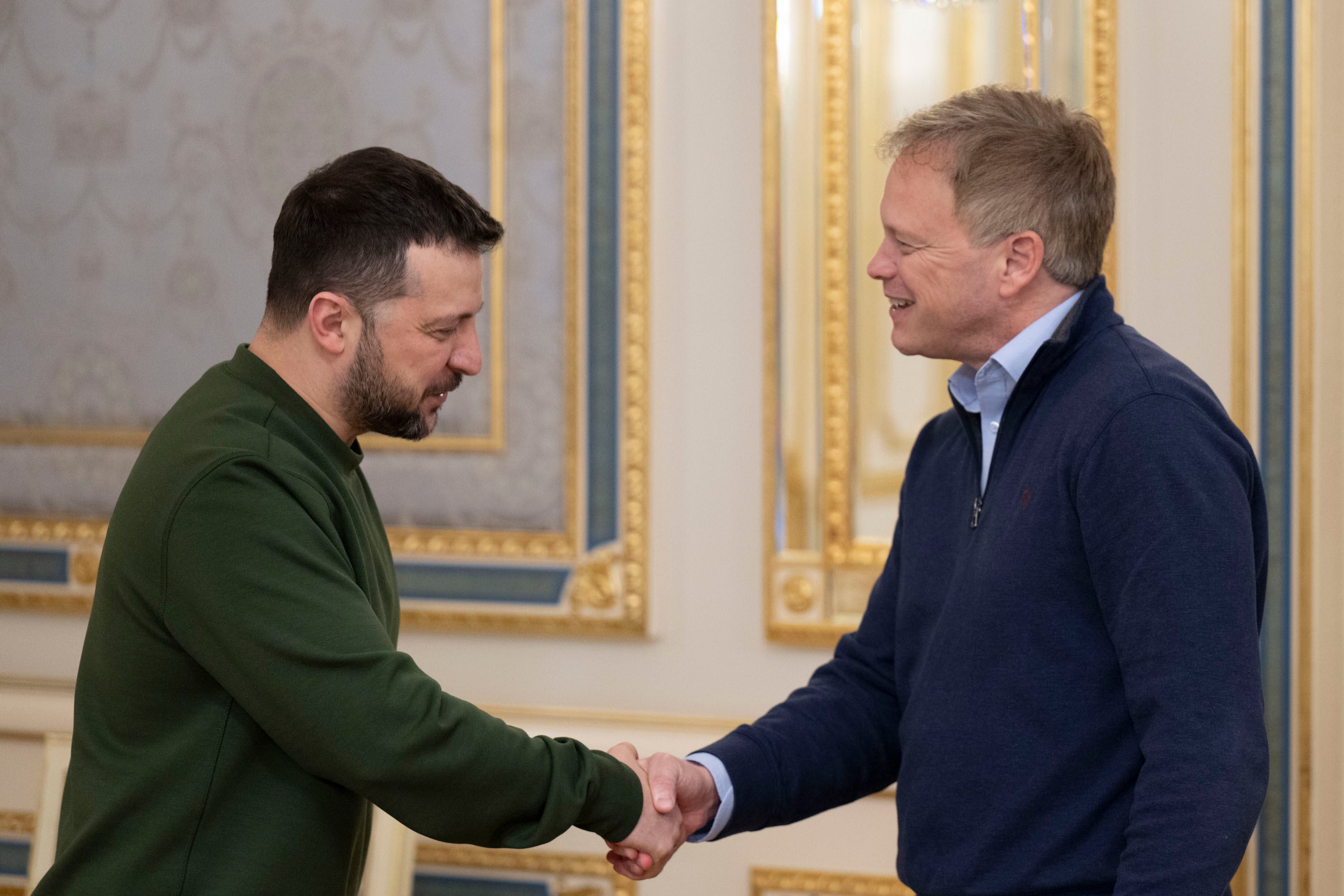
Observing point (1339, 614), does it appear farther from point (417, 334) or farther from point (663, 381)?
point (417, 334)

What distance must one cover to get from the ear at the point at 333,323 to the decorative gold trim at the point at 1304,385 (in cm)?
173

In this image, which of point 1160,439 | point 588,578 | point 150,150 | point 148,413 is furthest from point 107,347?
point 1160,439

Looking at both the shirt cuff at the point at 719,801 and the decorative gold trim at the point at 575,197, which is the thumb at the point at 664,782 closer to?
the shirt cuff at the point at 719,801

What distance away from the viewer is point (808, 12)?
244cm

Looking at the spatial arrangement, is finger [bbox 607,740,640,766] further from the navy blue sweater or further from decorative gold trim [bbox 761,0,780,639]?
decorative gold trim [bbox 761,0,780,639]

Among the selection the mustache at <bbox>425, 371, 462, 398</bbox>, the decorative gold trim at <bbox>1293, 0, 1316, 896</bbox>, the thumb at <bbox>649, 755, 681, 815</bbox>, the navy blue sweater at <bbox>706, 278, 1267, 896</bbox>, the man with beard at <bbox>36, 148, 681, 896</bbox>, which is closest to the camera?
the navy blue sweater at <bbox>706, 278, 1267, 896</bbox>

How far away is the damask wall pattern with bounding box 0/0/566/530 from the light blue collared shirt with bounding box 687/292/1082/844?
46.0 inches

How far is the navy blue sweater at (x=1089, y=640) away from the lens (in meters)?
1.24

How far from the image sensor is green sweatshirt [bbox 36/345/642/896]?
4.37ft

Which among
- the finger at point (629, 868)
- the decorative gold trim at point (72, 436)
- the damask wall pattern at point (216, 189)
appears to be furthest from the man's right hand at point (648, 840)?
the decorative gold trim at point (72, 436)

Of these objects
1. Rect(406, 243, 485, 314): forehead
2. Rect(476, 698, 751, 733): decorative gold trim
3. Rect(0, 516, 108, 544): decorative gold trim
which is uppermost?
Rect(406, 243, 485, 314): forehead

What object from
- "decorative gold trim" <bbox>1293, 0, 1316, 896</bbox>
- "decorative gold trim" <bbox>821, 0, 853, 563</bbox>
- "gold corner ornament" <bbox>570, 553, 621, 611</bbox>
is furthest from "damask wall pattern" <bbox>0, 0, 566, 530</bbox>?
"decorative gold trim" <bbox>1293, 0, 1316, 896</bbox>

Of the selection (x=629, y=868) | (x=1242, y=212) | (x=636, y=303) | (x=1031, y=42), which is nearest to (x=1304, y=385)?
(x=1242, y=212)

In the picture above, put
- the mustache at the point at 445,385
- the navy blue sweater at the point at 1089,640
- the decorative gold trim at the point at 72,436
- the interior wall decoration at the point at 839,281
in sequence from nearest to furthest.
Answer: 1. the navy blue sweater at the point at 1089,640
2. the mustache at the point at 445,385
3. the interior wall decoration at the point at 839,281
4. the decorative gold trim at the point at 72,436
